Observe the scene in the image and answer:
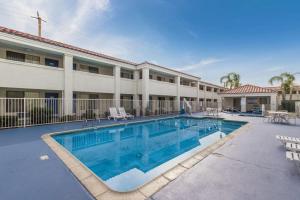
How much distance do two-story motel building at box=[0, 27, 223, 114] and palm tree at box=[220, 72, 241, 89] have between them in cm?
2477

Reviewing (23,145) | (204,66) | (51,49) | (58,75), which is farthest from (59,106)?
(204,66)

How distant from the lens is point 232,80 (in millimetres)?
37531

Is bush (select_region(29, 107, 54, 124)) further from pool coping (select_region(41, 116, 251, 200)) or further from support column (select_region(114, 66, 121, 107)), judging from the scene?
pool coping (select_region(41, 116, 251, 200))

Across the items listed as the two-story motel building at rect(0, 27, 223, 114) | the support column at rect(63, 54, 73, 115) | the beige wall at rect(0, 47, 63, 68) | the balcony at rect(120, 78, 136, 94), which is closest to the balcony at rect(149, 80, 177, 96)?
the two-story motel building at rect(0, 27, 223, 114)

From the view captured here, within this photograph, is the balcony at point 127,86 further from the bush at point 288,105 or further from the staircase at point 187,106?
the bush at point 288,105

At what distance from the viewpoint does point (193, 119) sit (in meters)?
17.3

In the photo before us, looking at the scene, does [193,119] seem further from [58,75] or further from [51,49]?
[51,49]

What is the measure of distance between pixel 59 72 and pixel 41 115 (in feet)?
12.4

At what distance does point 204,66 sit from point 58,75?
23942 millimetres

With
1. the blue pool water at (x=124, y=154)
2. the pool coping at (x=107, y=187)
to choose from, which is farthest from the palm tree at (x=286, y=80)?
the pool coping at (x=107, y=187)

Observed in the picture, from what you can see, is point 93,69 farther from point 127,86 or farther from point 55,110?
point 55,110

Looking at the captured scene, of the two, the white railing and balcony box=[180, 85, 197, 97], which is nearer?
the white railing

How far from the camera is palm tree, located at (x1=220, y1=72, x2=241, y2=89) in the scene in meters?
37.3

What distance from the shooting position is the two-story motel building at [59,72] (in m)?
10.3
